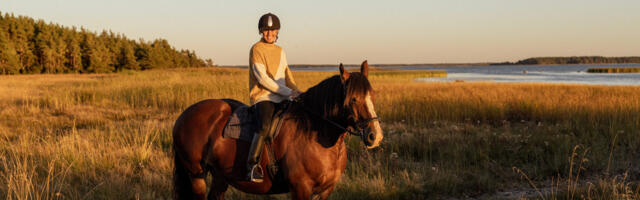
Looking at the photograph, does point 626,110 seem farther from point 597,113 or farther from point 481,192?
point 481,192

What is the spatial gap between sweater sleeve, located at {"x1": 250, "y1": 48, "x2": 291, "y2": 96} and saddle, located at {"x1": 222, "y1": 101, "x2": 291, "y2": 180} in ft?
0.43

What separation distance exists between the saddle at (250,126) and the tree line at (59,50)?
6983 cm

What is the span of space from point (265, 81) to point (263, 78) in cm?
4

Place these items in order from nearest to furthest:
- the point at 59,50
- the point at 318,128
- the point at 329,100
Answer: the point at 329,100 → the point at 318,128 → the point at 59,50

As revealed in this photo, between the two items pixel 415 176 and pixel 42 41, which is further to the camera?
pixel 42 41

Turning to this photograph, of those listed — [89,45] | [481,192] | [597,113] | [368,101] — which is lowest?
[481,192]

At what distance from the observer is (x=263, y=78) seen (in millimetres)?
3547

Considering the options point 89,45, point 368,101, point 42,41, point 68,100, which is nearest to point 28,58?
point 42,41

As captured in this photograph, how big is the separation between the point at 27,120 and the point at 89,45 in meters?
69.5

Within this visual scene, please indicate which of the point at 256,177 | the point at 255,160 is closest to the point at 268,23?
the point at 255,160

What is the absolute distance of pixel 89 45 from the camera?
72.6 metres

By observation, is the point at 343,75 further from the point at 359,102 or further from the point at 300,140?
the point at 300,140

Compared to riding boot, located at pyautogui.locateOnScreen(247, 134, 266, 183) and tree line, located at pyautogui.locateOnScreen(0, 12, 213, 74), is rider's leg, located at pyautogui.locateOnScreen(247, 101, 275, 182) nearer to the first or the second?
riding boot, located at pyautogui.locateOnScreen(247, 134, 266, 183)

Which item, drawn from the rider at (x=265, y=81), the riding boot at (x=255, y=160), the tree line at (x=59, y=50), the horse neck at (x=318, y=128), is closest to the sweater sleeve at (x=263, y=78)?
the rider at (x=265, y=81)
